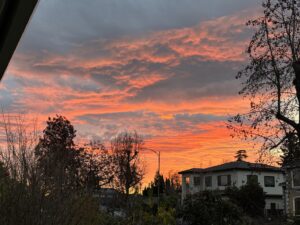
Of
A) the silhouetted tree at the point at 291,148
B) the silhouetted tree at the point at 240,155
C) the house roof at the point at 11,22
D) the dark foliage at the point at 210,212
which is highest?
the silhouetted tree at the point at 240,155

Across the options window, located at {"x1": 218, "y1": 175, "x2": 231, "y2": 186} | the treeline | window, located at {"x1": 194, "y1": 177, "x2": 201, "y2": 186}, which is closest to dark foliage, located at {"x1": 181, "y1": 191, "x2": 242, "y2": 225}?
the treeline

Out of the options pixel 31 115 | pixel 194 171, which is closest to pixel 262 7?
pixel 31 115

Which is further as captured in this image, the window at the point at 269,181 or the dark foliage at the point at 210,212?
the window at the point at 269,181

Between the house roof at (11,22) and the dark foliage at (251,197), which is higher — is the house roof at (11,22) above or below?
above

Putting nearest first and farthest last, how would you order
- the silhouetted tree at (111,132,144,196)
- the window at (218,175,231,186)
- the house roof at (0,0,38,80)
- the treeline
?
the house roof at (0,0,38,80)
the treeline
the silhouetted tree at (111,132,144,196)
the window at (218,175,231,186)

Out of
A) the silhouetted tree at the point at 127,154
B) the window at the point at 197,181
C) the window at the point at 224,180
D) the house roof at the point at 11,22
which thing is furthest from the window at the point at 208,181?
the house roof at the point at 11,22

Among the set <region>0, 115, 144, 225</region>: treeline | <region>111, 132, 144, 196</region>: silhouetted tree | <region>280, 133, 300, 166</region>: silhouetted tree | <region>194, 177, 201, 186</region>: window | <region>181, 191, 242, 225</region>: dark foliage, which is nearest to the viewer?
<region>0, 115, 144, 225</region>: treeline

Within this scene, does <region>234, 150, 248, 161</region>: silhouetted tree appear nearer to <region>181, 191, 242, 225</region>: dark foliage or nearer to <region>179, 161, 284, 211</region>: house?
<region>179, 161, 284, 211</region>: house

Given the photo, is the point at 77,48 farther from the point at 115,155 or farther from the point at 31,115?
the point at 115,155

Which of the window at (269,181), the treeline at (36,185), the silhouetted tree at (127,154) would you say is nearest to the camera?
the treeline at (36,185)

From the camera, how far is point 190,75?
16.7 m

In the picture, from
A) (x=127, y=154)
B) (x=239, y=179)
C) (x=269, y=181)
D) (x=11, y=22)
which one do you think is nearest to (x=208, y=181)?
(x=239, y=179)

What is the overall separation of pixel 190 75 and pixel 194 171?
54130 millimetres

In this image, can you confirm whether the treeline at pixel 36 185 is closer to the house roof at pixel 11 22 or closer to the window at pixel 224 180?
the house roof at pixel 11 22
